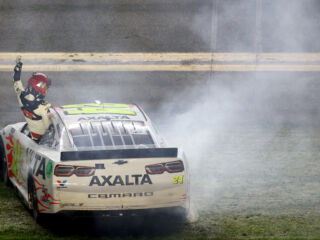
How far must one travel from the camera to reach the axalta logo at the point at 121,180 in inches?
291

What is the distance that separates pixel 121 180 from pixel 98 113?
59.8 inches

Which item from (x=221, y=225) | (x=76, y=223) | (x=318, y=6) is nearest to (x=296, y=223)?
(x=221, y=225)

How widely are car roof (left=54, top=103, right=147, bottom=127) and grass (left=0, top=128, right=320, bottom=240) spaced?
1.20 metres

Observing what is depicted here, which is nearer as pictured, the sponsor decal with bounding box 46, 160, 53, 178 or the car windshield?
the sponsor decal with bounding box 46, 160, 53, 178

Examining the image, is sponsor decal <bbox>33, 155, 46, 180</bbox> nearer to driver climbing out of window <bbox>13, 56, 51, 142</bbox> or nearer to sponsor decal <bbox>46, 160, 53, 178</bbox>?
sponsor decal <bbox>46, 160, 53, 178</bbox>

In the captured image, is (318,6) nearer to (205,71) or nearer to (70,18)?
(205,71)

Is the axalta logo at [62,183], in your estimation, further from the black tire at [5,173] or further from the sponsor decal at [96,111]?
the black tire at [5,173]

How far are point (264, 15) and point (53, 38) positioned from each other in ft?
17.7

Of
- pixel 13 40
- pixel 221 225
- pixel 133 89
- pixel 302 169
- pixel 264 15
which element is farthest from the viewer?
pixel 264 15

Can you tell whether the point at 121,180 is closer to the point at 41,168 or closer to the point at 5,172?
the point at 41,168

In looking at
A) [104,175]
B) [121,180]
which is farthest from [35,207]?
[121,180]

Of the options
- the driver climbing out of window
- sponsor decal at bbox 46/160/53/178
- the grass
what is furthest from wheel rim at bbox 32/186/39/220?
the driver climbing out of window

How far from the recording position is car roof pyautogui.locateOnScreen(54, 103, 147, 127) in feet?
28.0

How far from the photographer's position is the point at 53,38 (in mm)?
17172
